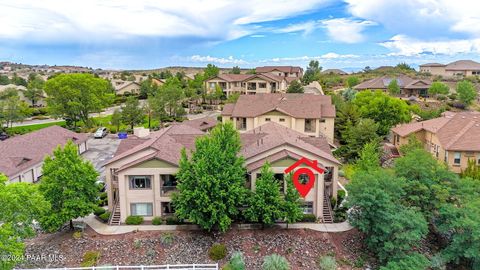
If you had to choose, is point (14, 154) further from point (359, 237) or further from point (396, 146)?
point (396, 146)

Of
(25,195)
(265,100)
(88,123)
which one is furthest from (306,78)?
(25,195)

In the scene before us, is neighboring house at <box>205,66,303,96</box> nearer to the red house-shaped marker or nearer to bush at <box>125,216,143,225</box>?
the red house-shaped marker

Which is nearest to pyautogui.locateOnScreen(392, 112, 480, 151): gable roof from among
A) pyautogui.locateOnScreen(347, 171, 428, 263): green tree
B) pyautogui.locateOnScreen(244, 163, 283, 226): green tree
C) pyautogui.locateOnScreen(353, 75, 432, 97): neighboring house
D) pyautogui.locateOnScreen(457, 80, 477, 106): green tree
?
pyautogui.locateOnScreen(347, 171, 428, 263): green tree

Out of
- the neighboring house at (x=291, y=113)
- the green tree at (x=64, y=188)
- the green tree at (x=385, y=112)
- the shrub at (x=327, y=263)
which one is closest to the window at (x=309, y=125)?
the neighboring house at (x=291, y=113)

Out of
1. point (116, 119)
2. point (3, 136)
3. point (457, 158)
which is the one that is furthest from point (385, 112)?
point (3, 136)

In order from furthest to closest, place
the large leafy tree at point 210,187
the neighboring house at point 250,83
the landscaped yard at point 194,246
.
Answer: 1. the neighboring house at point 250,83
2. the large leafy tree at point 210,187
3. the landscaped yard at point 194,246

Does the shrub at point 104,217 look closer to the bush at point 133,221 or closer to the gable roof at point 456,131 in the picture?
the bush at point 133,221
